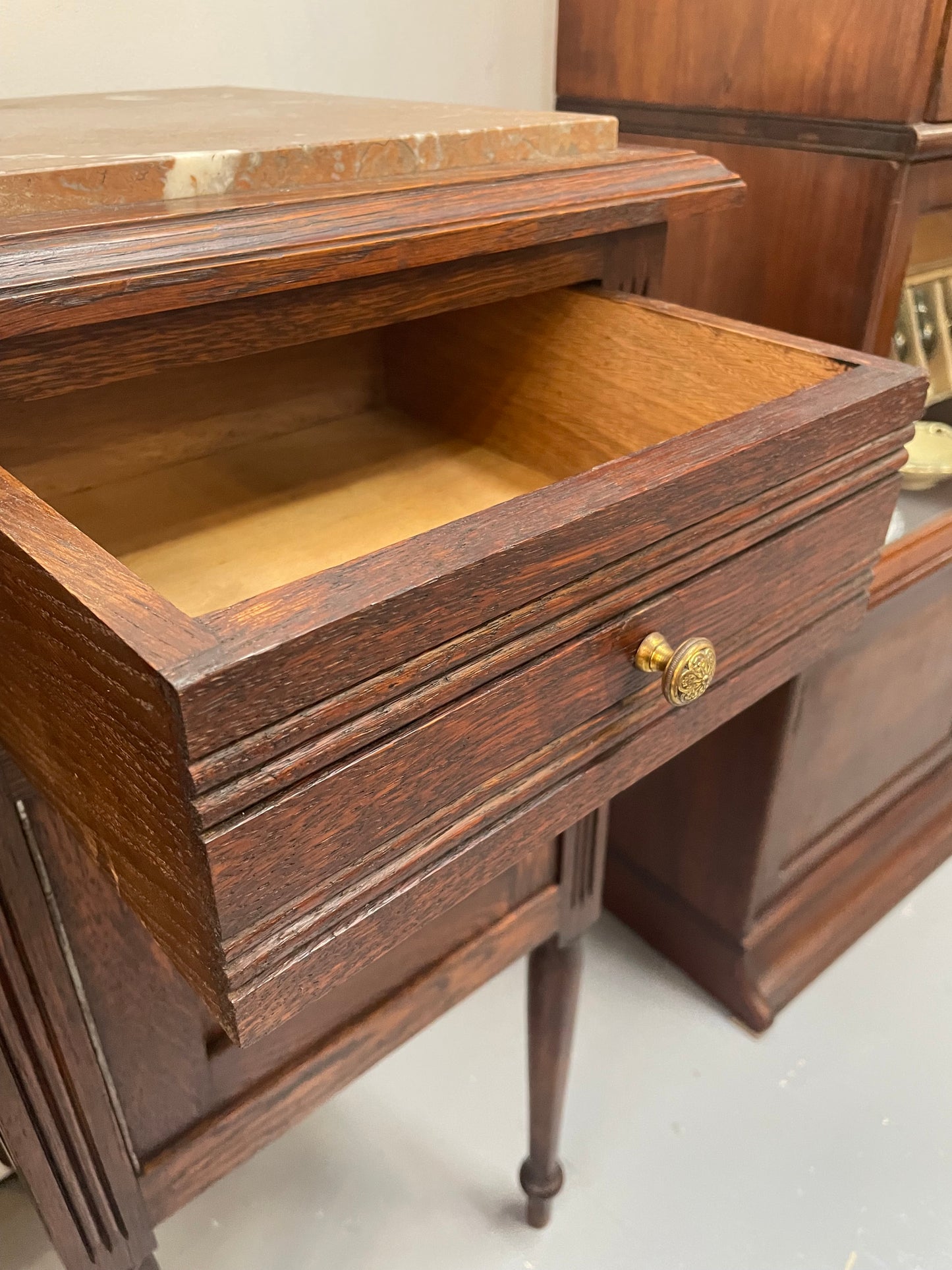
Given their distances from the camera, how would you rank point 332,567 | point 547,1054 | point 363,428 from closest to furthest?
1. point 332,567
2. point 363,428
3. point 547,1054

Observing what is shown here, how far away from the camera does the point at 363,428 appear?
71cm

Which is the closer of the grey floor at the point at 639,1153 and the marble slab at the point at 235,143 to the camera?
the marble slab at the point at 235,143

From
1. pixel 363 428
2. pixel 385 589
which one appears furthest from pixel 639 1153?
pixel 385 589

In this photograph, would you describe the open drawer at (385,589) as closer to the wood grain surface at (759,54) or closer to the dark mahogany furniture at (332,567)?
the dark mahogany furniture at (332,567)

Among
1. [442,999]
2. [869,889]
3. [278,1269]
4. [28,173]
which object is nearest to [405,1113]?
[278,1269]

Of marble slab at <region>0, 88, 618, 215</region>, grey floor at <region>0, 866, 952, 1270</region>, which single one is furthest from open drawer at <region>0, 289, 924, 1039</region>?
grey floor at <region>0, 866, 952, 1270</region>

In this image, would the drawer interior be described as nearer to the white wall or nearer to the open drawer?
the open drawer

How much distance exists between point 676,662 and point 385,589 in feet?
0.53

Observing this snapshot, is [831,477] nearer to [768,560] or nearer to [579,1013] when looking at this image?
[768,560]

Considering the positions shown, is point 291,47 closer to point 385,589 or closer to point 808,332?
point 808,332

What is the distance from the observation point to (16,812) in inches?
17.8

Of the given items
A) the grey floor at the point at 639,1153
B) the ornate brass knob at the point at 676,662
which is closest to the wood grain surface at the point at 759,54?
the ornate brass knob at the point at 676,662

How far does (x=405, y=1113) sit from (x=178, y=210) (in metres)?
0.87

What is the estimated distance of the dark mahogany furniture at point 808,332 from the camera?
72cm
